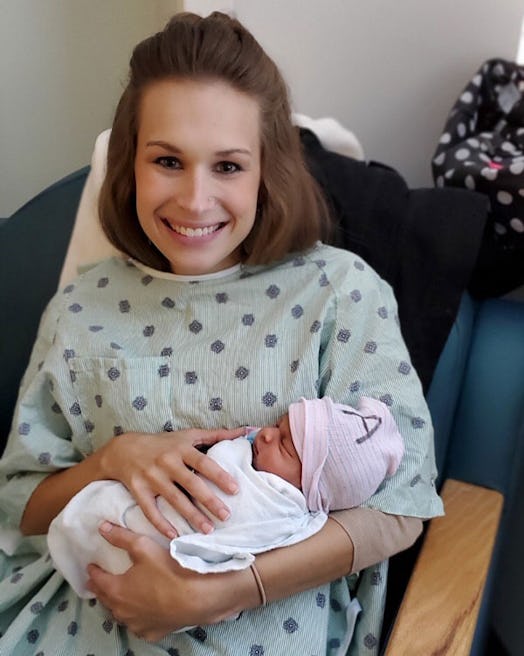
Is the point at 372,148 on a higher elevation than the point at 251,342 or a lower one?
higher

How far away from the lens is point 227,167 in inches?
39.4

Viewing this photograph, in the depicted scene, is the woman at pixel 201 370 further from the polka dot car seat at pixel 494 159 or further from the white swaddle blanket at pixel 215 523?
the polka dot car seat at pixel 494 159

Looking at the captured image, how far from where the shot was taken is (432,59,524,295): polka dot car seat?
3.80ft

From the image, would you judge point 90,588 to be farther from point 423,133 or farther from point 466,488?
point 423,133

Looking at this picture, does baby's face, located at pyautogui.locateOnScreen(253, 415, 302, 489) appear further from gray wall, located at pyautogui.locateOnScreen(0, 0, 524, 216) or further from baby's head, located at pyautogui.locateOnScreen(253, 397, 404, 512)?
gray wall, located at pyautogui.locateOnScreen(0, 0, 524, 216)

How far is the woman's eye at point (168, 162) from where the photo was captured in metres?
1.00

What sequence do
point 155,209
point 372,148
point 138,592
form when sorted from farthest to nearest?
point 372,148 → point 155,209 → point 138,592

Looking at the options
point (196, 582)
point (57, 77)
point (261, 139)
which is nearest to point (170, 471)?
point (196, 582)

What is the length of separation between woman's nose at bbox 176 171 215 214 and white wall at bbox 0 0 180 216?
0.75m

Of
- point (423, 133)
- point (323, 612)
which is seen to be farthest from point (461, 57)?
point (323, 612)

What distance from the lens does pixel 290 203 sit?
1067 mm

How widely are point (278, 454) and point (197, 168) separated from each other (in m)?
0.39

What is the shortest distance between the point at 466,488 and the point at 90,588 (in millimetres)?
571

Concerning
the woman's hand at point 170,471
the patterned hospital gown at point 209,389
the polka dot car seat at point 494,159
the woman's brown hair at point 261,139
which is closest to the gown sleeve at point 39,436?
the patterned hospital gown at point 209,389
